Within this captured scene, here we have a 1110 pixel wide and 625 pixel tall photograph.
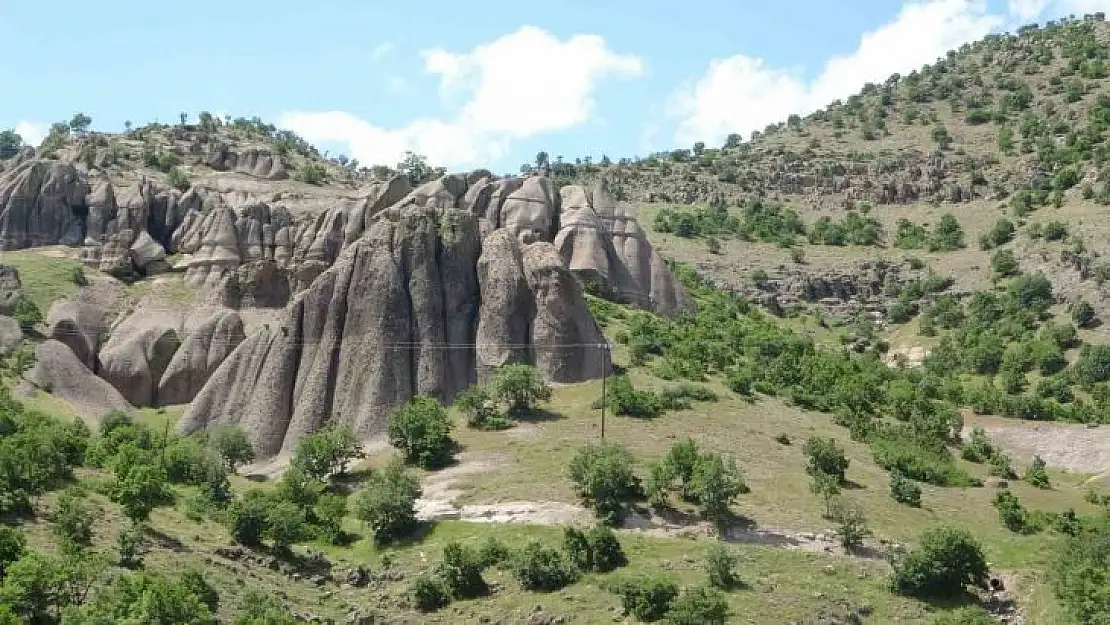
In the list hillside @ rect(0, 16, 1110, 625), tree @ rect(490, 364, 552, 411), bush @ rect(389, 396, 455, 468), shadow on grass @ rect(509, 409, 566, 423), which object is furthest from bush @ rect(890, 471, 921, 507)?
bush @ rect(389, 396, 455, 468)

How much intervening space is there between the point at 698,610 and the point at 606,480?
11579 millimetres

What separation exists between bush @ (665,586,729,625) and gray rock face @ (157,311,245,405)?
1904 inches

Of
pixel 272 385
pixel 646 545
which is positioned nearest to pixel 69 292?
pixel 272 385

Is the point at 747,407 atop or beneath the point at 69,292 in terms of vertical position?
beneath

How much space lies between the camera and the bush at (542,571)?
5362 cm

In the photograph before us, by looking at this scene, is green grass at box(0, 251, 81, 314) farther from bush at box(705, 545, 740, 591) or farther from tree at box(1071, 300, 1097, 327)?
tree at box(1071, 300, 1097, 327)

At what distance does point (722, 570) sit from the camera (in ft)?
173

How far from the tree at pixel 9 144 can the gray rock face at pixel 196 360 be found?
353 ft

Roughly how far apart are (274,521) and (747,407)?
109 ft

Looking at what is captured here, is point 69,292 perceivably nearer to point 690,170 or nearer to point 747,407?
point 747,407

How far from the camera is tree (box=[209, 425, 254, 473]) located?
2776 inches

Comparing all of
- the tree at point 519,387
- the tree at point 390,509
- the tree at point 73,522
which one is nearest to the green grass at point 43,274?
the tree at point 519,387

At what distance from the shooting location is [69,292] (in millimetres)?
98688

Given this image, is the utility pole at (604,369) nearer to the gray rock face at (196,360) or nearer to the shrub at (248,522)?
the shrub at (248,522)
